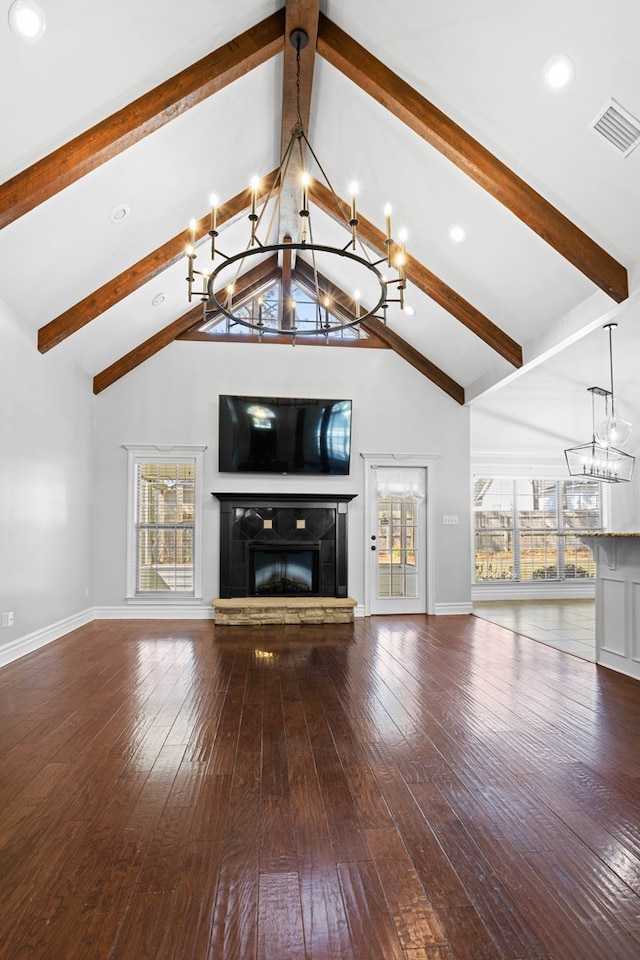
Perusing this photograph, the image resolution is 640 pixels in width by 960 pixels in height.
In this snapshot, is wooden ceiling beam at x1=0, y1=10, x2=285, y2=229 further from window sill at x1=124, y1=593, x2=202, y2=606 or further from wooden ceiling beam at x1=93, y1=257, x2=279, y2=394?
window sill at x1=124, y1=593, x2=202, y2=606

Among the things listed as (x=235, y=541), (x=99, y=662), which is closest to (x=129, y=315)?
(x=235, y=541)

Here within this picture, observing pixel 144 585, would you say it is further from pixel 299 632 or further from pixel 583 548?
pixel 583 548

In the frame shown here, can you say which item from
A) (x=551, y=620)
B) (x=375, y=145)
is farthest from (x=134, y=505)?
(x=551, y=620)

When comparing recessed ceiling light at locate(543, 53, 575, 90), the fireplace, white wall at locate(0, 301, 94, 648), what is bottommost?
the fireplace

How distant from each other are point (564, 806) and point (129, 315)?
239 inches

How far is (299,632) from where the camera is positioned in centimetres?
659

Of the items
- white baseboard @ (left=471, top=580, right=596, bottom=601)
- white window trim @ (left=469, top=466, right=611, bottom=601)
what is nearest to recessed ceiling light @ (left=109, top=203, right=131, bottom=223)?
white window trim @ (left=469, top=466, right=611, bottom=601)

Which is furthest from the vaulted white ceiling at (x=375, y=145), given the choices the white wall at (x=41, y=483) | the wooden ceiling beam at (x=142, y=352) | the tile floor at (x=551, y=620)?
the tile floor at (x=551, y=620)

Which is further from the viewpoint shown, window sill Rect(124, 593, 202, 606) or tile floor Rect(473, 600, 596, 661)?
window sill Rect(124, 593, 202, 606)

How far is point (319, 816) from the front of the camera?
244 cm

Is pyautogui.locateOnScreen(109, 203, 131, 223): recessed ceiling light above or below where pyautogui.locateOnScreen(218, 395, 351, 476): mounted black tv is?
above

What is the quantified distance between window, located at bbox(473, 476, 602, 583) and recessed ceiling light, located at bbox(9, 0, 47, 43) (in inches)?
327

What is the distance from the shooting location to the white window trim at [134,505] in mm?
7504

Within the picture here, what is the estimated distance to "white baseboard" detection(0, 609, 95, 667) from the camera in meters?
5.07
